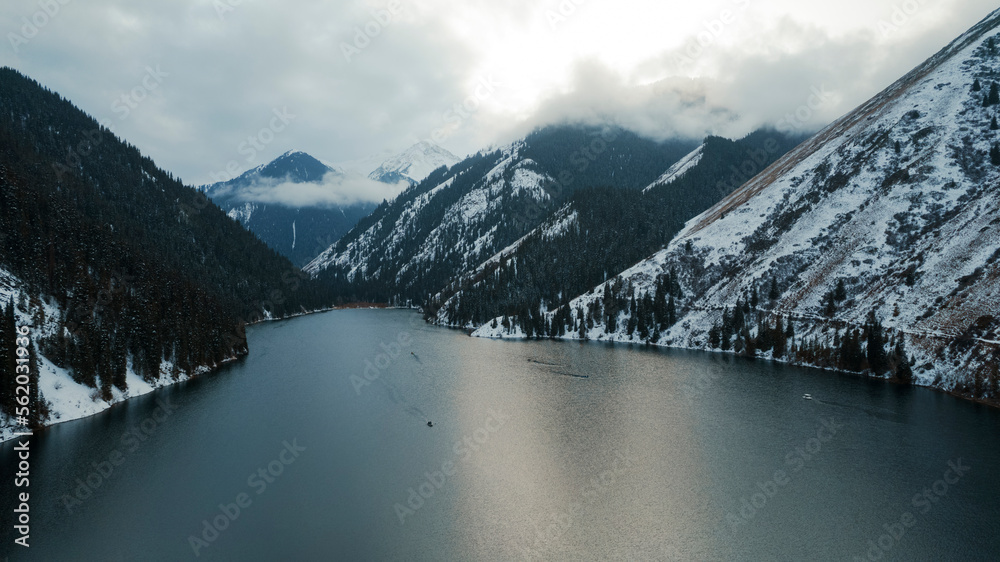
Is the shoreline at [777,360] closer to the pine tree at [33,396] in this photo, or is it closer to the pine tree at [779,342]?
the pine tree at [779,342]

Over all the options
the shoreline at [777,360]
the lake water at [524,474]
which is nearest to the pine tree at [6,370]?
the lake water at [524,474]

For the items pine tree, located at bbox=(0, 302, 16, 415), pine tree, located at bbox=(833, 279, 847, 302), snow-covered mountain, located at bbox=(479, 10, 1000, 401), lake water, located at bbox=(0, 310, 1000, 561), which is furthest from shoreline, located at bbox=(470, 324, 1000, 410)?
pine tree, located at bbox=(0, 302, 16, 415)

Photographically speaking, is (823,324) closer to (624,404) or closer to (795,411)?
(795,411)

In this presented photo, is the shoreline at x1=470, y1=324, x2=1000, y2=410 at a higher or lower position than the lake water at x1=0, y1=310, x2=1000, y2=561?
higher

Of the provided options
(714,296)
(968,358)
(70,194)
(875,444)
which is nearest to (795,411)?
(875,444)

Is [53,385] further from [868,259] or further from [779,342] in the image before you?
[868,259]

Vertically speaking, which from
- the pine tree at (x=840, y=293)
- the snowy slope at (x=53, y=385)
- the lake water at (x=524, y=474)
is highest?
the pine tree at (x=840, y=293)

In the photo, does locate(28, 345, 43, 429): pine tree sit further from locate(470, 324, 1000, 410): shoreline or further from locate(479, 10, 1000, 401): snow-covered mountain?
locate(479, 10, 1000, 401): snow-covered mountain
